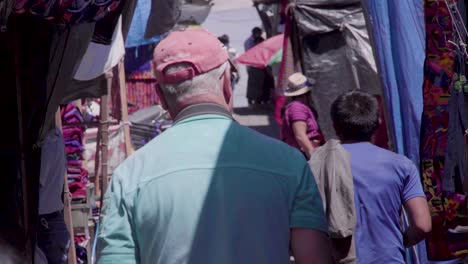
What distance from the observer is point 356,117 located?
4.41 m

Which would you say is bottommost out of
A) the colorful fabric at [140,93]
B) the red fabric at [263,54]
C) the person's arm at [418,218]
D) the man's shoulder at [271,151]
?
the red fabric at [263,54]

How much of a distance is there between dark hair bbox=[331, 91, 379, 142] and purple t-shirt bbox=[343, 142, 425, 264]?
0.59 feet

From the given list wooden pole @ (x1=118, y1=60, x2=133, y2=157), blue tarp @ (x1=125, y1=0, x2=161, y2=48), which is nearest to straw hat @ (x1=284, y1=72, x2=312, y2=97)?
wooden pole @ (x1=118, y1=60, x2=133, y2=157)

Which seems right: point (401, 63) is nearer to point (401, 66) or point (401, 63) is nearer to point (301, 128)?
point (401, 66)

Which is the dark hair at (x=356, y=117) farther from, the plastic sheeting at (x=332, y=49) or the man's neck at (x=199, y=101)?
the plastic sheeting at (x=332, y=49)

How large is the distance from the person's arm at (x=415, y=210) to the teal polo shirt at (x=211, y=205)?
1.50 meters

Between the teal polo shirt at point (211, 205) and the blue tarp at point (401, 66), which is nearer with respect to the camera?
the teal polo shirt at point (211, 205)

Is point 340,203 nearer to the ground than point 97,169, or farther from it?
farther from it

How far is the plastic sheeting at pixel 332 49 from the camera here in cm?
1016

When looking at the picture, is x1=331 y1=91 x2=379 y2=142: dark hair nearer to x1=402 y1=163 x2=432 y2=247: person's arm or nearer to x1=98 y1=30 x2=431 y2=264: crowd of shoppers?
x1=402 y1=163 x2=432 y2=247: person's arm

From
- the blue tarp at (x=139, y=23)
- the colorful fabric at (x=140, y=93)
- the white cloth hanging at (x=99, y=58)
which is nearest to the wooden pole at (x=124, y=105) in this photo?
the blue tarp at (x=139, y=23)

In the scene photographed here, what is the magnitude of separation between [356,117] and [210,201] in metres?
1.83

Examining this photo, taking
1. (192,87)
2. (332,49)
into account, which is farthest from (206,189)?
(332,49)

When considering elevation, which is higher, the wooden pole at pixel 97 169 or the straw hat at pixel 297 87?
the straw hat at pixel 297 87
